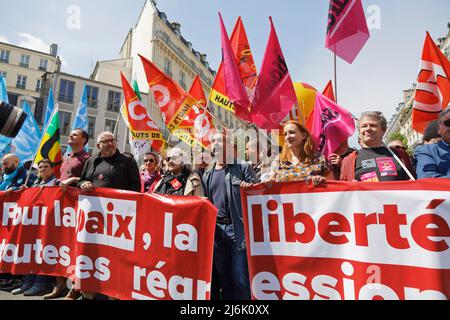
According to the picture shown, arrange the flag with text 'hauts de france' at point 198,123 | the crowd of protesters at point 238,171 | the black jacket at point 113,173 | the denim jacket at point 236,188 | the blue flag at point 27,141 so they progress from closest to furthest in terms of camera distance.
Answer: the crowd of protesters at point 238,171
the denim jacket at point 236,188
the black jacket at point 113,173
the flag with text 'hauts de france' at point 198,123
the blue flag at point 27,141

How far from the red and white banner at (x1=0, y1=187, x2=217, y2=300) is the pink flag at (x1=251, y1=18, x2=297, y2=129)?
6.10ft

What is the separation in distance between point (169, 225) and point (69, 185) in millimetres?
1709

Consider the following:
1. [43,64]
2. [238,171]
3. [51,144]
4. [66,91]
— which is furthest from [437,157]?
[43,64]

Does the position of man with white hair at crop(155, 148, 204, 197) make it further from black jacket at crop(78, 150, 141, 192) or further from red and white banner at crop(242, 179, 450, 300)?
red and white banner at crop(242, 179, 450, 300)

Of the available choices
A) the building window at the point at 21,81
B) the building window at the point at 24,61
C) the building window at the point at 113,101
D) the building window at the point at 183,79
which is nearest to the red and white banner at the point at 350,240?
the building window at the point at 113,101

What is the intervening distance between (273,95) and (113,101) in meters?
30.6

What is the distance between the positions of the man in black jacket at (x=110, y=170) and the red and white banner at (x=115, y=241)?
0.60ft

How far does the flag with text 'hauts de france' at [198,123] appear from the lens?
6566 mm

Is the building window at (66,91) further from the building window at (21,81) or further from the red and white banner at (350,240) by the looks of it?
the red and white banner at (350,240)

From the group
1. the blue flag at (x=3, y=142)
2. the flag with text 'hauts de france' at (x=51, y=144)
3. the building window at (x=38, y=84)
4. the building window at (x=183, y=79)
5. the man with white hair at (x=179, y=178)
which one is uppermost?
the building window at (x=38, y=84)
